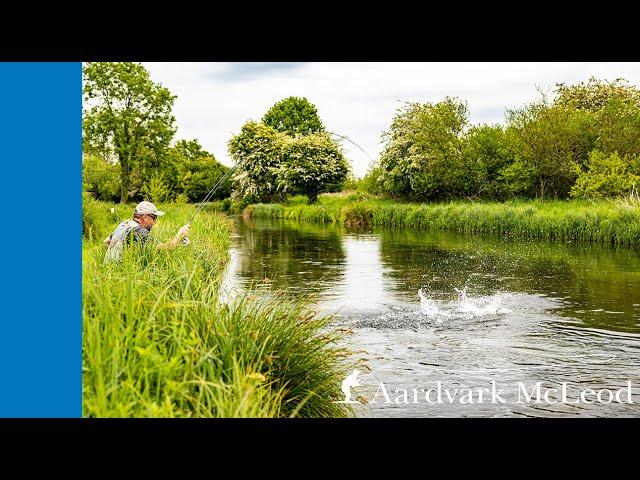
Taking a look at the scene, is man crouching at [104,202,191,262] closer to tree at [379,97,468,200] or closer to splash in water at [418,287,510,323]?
splash in water at [418,287,510,323]

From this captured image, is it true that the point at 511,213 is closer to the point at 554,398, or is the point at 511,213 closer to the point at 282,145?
the point at 282,145

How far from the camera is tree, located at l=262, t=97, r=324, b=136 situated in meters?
11.5

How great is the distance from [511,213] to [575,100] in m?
9.73

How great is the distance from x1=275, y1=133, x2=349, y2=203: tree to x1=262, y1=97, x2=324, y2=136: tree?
0.30 meters

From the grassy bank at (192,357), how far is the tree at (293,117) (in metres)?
5.85

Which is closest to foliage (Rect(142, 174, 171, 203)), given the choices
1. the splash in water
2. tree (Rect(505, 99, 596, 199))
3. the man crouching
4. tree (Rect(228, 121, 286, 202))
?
tree (Rect(228, 121, 286, 202))

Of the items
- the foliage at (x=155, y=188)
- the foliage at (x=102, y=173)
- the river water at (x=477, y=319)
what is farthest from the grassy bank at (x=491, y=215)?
the foliage at (x=102, y=173)

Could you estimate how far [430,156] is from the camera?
957 inches

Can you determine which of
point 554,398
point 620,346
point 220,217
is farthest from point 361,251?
point 554,398

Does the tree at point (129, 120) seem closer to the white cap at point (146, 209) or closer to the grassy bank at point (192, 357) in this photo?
the white cap at point (146, 209)

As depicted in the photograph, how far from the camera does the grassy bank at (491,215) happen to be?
1770cm

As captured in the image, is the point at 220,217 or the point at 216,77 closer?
the point at 216,77

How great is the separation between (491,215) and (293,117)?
431 inches

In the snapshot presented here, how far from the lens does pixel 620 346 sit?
25.5 ft
